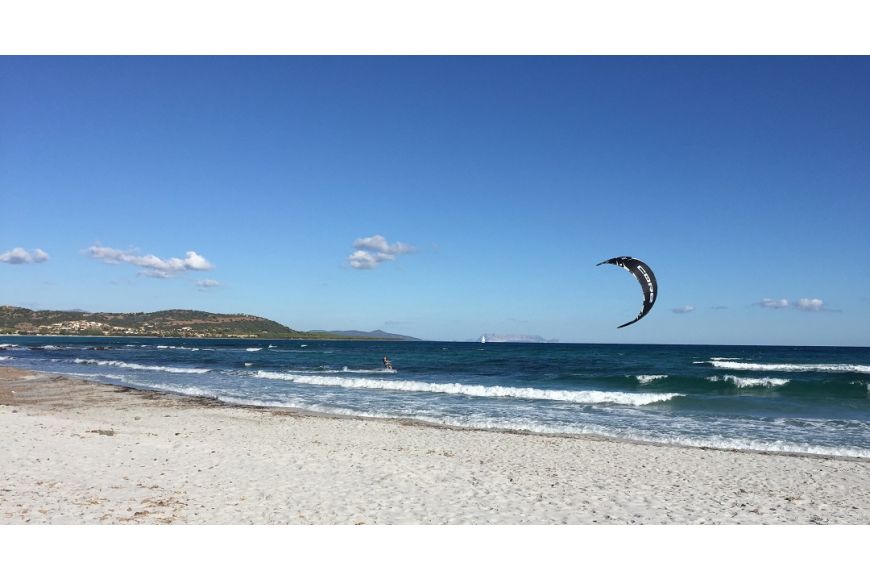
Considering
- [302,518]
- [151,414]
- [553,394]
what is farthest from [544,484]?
[553,394]

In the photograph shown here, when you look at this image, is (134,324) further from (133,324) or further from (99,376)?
(99,376)

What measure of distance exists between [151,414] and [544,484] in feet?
43.3

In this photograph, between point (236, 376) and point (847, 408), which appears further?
point (236, 376)

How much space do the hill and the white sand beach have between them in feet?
414

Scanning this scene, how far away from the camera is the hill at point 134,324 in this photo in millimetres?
143500

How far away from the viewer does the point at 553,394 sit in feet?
77.5

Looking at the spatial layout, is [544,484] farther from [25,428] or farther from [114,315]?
[114,315]

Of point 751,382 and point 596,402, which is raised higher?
point 751,382

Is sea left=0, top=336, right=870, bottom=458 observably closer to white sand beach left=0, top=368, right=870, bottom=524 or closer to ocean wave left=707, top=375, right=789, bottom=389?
ocean wave left=707, top=375, right=789, bottom=389

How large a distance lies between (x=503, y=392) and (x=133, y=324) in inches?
6148

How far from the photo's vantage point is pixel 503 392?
24.4 m

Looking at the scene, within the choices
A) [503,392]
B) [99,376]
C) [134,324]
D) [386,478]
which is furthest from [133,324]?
[386,478]

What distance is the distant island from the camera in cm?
14350
